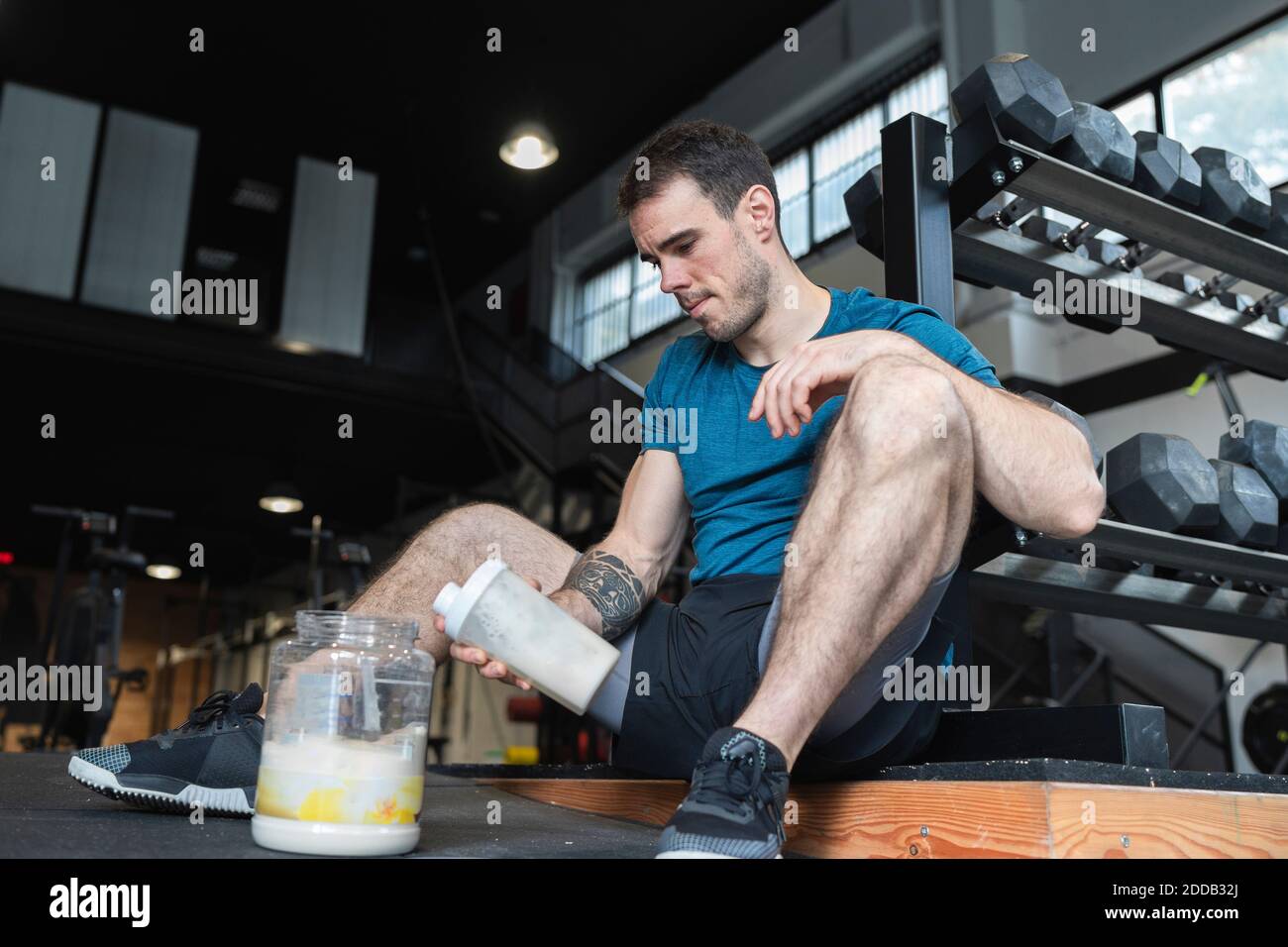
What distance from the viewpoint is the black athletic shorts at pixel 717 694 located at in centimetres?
102

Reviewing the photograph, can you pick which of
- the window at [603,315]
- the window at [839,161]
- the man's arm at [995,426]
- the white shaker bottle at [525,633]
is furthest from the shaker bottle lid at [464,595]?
the window at [603,315]

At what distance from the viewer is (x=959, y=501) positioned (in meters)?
0.93

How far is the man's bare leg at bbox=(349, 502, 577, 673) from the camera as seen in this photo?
3.97 feet

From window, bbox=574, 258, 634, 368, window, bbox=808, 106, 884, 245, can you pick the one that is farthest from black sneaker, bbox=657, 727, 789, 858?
Answer: window, bbox=574, 258, 634, 368

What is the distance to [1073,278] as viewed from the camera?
1.78 m

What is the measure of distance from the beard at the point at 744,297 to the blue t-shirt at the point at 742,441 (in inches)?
2.0

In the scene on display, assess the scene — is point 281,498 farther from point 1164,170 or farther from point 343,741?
point 343,741

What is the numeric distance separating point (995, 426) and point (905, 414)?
124 mm

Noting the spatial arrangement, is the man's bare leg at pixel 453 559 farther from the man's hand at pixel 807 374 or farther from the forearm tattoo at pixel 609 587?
the man's hand at pixel 807 374

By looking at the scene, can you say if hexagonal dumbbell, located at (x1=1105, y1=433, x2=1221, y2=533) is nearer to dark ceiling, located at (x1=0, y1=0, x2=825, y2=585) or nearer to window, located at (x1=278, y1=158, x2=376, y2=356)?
dark ceiling, located at (x1=0, y1=0, x2=825, y2=585)

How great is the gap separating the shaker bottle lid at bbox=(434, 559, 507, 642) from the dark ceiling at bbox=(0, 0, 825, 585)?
13.0 ft
